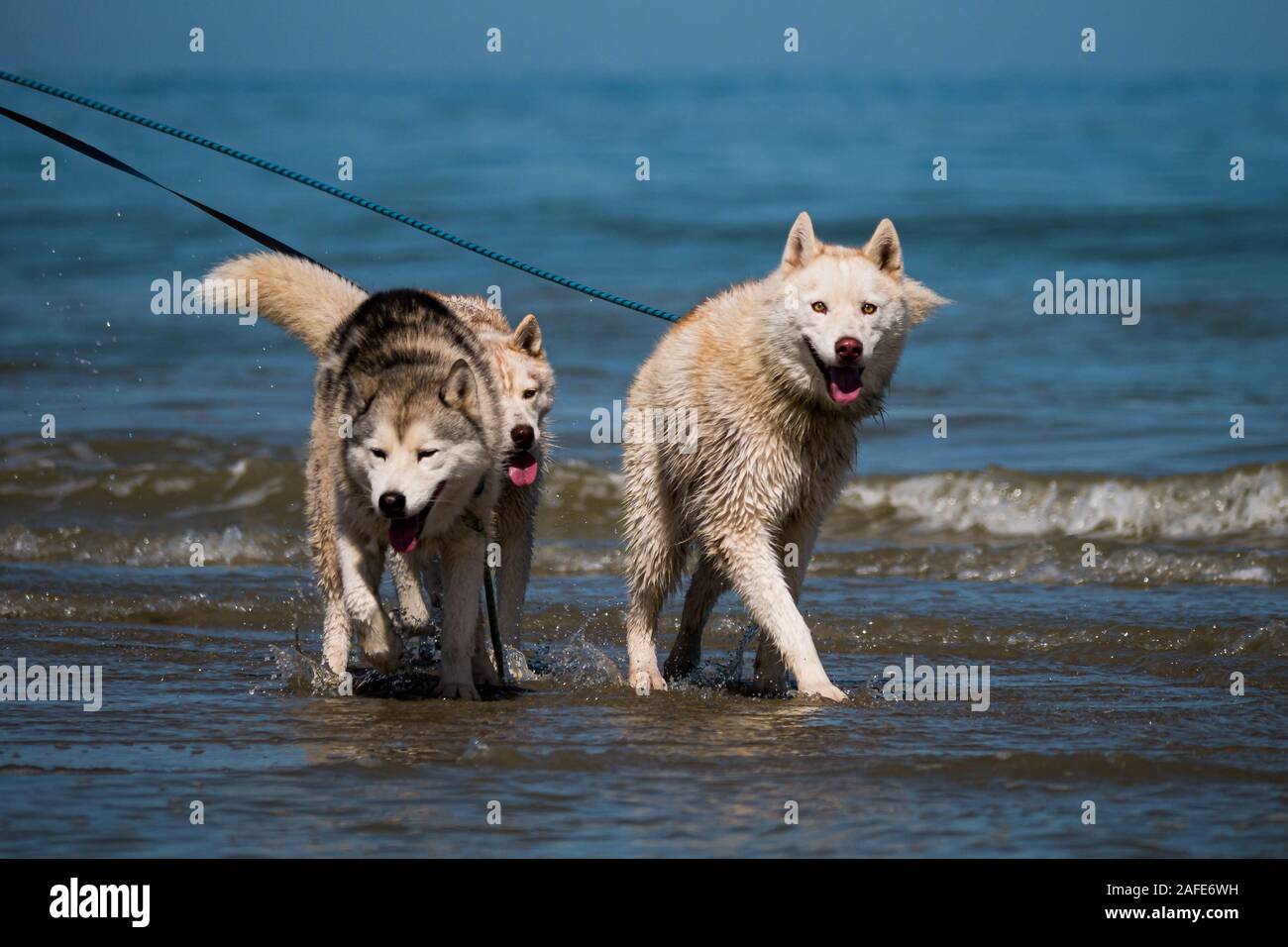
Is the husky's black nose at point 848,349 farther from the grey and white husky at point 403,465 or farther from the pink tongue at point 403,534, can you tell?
the pink tongue at point 403,534

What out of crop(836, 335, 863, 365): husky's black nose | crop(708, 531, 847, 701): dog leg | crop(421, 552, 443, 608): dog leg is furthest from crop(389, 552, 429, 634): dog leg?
crop(836, 335, 863, 365): husky's black nose

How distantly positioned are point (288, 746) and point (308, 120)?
115 ft

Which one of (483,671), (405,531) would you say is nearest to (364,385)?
(405,531)

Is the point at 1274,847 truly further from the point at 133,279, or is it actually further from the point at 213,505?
the point at 133,279

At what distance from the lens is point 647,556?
728cm

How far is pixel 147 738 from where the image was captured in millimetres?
6055

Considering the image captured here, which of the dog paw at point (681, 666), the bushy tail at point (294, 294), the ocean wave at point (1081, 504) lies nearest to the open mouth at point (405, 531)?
the bushy tail at point (294, 294)

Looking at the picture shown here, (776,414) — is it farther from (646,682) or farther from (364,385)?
(364,385)

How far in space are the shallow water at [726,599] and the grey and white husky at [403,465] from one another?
1.19 feet

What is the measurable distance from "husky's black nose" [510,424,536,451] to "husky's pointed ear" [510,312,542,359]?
530 mm

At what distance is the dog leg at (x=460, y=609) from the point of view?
260 inches

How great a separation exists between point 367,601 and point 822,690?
187 centimetres

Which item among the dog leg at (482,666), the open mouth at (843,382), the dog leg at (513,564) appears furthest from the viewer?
the dog leg at (513,564)
